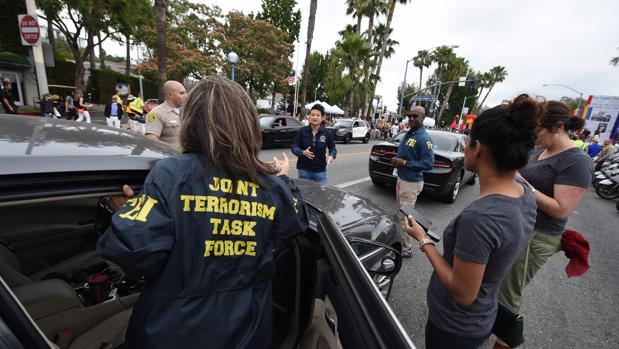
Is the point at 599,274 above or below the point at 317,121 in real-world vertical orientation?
below

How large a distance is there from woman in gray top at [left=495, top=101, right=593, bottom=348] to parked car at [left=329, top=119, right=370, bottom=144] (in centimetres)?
1453

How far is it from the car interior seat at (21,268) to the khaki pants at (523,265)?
2.97m

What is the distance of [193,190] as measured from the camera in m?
0.96

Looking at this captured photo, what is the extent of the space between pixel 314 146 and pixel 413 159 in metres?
1.34

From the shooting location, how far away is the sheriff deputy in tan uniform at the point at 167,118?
353cm

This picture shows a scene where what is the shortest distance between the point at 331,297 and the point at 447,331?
627mm

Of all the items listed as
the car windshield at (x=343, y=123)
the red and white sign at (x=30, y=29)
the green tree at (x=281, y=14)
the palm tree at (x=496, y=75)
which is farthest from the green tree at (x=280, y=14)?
the palm tree at (x=496, y=75)

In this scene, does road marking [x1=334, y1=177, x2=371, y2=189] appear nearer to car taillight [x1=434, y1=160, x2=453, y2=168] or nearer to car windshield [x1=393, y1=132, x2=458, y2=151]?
car windshield [x1=393, y1=132, x2=458, y2=151]

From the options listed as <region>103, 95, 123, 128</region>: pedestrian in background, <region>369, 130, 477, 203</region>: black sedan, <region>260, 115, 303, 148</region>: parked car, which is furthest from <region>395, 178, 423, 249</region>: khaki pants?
<region>103, 95, 123, 128</region>: pedestrian in background

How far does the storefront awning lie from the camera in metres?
17.6

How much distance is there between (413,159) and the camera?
3.69 meters

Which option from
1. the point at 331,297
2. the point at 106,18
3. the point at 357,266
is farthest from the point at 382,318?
the point at 106,18

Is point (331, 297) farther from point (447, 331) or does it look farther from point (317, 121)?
point (317, 121)

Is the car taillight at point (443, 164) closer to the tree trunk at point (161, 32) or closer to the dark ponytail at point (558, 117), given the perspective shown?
the dark ponytail at point (558, 117)
